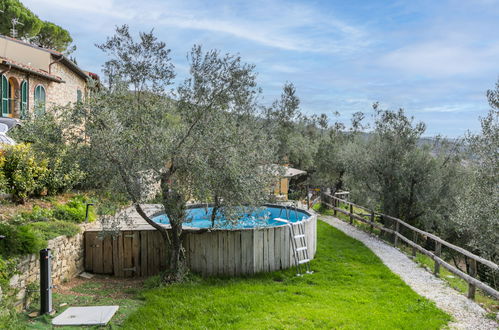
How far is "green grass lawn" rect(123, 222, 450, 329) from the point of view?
6.80 m

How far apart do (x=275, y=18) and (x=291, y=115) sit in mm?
15722

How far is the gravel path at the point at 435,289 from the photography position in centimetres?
712

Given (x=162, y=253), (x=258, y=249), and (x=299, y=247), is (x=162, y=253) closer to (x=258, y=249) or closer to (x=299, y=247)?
(x=258, y=249)

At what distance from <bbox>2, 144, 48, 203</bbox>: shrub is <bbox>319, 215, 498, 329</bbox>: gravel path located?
11158 mm

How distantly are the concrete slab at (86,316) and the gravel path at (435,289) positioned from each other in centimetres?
661

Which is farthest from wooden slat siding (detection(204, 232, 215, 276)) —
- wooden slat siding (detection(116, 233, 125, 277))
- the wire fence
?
the wire fence

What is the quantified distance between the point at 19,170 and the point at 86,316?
230 inches

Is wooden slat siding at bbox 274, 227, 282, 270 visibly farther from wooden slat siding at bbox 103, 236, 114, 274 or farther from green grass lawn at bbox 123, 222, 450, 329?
wooden slat siding at bbox 103, 236, 114, 274

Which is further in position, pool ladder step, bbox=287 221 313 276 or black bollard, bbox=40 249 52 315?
pool ladder step, bbox=287 221 313 276

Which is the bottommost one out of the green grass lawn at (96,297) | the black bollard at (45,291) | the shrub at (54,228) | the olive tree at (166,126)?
the green grass lawn at (96,297)

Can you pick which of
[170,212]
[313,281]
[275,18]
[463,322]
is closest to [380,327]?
[463,322]

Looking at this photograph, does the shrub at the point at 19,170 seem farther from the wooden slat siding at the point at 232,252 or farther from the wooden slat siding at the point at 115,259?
the wooden slat siding at the point at 232,252

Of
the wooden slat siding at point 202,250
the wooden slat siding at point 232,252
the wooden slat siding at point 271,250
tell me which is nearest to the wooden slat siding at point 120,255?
the wooden slat siding at point 202,250

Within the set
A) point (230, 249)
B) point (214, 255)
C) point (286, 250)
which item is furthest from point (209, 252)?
point (286, 250)
